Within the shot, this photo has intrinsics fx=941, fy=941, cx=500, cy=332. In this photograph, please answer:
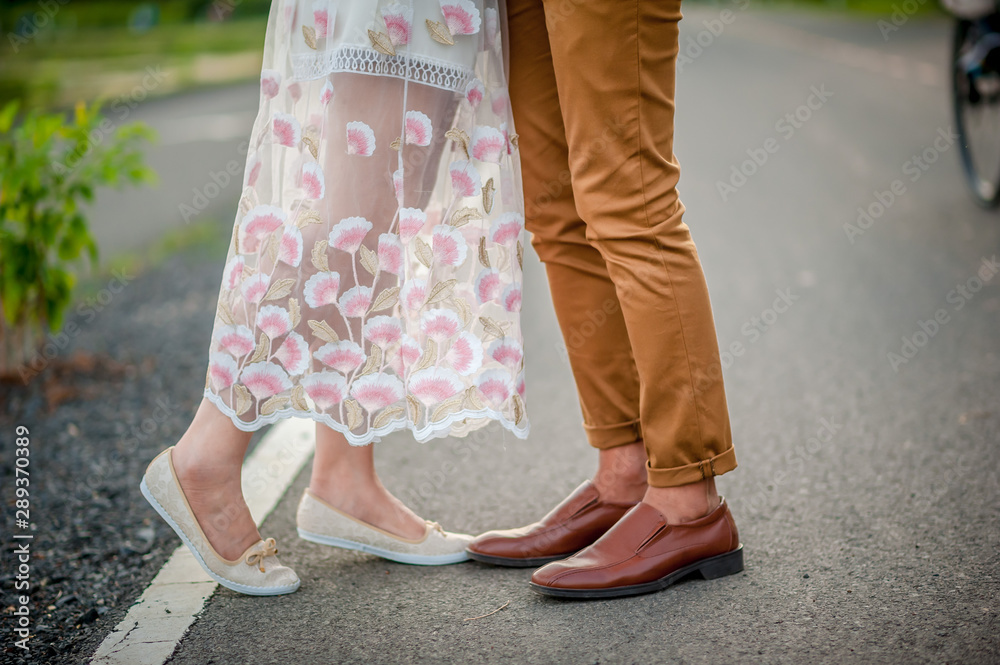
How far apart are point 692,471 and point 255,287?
0.90m

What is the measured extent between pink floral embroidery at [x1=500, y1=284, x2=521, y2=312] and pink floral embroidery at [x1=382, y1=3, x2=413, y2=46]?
519 millimetres

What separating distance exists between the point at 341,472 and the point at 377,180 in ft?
2.12

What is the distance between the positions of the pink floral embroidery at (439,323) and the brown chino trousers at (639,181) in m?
0.31

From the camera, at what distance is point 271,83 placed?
1865mm

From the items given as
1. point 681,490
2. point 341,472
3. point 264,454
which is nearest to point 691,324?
point 681,490

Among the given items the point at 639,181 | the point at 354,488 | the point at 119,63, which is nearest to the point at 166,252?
the point at 354,488

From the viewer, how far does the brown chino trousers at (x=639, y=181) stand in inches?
66.6

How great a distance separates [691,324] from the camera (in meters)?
1.78

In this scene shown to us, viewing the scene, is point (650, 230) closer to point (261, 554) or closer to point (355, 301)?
point (355, 301)

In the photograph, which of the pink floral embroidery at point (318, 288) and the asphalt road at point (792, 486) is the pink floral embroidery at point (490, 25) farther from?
the asphalt road at point (792, 486)

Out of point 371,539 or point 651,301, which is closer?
point 651,301

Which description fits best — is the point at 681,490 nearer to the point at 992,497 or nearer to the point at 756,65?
the point at 992,497

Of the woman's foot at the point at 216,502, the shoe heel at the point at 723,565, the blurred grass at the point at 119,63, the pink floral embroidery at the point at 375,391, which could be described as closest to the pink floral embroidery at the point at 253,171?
the pink floral embroidery at the point at 375,391

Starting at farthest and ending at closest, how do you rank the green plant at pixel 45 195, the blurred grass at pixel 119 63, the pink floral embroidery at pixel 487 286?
the blurred grass at pixel 119 63, the green plant at pixel 45 195, the pink floral embroidery at pixel 487 286
